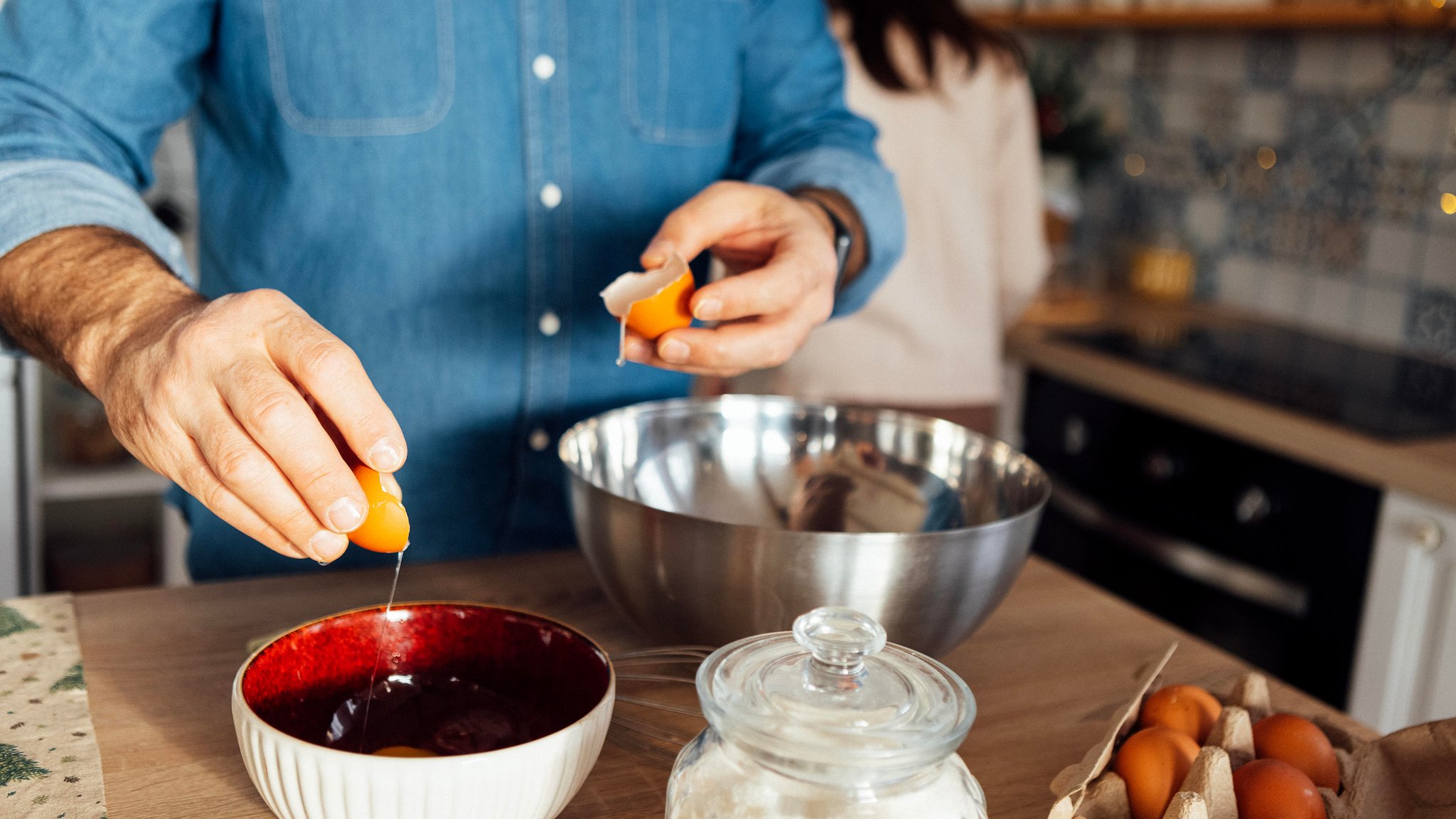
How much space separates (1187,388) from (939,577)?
131 cm

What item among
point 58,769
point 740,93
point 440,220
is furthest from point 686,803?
point 740,93

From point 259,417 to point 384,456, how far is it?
6cm

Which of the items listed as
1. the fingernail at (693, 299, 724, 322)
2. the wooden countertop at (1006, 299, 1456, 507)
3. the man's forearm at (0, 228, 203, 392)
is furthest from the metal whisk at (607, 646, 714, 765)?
the wooden countertop at (1006, 299, 1456, 507)

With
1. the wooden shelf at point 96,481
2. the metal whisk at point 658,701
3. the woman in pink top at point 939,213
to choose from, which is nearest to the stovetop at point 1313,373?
the woman in pink top at point 939,213

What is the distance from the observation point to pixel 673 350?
807 millimetres

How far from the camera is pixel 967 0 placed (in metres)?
2.99

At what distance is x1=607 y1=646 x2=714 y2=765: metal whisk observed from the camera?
2.16 feet

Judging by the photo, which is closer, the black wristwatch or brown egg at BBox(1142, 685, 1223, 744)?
brown egg at BBox(1142, 685, 1223, 744)

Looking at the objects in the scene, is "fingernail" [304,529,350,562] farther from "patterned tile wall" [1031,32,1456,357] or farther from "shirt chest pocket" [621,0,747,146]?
"patterned tile wall" [1031,32,1456,357]

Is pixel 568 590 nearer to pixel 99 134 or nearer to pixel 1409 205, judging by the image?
pixel 99 134

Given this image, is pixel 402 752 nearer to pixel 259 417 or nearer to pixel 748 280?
pixel 259 417

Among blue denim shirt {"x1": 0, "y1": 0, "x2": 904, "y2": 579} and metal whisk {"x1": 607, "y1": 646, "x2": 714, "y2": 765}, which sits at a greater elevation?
blue denim shirt {"x1": 0, "y1": 0, "x2": 904, "y2": 579}

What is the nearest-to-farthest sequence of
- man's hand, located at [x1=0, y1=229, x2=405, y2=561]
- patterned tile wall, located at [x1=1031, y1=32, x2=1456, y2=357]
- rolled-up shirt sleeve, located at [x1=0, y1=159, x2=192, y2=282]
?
man's hand, located at [x1=0, y1=229, x2=405, y2=561]
rolled-up shirt sleeve, located at [x1=0, y1=159, x2=192, y2=282]
patterned tile wall, located at [x1=1031, y1=32, x2=1456, y2=357]

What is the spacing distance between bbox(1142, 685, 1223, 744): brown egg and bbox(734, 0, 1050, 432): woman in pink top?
133 cm
